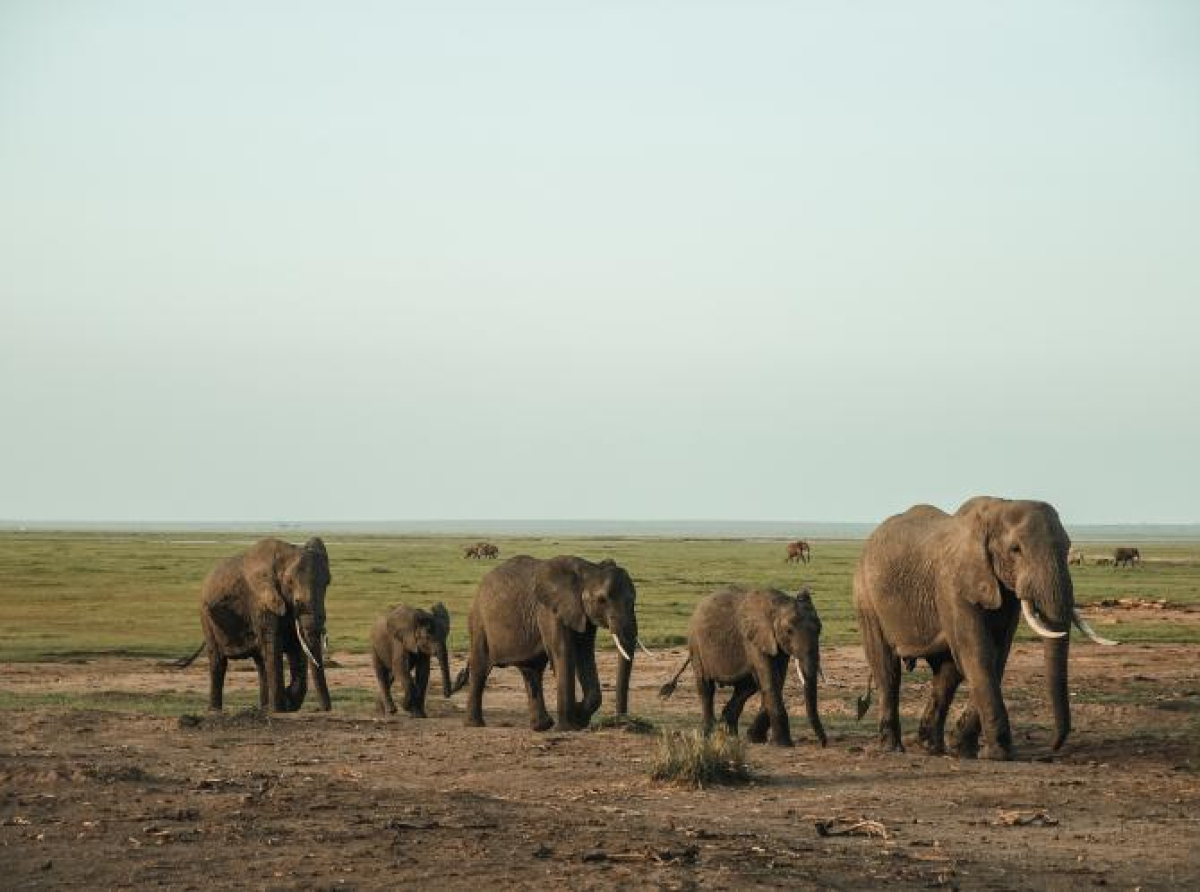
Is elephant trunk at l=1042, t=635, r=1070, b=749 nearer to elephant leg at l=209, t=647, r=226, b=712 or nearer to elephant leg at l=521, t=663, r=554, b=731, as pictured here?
elephant leg at l=521, t=663, r=554, b=731

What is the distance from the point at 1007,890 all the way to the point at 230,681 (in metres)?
20.5

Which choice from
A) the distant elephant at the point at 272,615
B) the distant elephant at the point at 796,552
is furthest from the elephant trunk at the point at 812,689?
the distant elephant at the point at 796,552

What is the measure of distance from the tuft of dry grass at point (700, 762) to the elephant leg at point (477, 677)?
6462 millimetres

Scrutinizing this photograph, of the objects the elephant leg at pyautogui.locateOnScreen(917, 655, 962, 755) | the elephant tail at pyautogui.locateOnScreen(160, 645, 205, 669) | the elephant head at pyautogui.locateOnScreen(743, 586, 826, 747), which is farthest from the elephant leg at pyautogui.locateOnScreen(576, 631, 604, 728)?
the elephant tail at pyautogui.locateOnScreen(160, 645, 205, 669)

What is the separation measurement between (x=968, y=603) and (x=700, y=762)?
152 inches

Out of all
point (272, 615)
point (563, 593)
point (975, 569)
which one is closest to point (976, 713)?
point (975, 569)

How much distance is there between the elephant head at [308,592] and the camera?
22.8m

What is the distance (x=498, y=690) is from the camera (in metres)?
27.5

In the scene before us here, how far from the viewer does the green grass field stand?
37312mm

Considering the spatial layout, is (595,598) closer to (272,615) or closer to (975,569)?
(975,569)

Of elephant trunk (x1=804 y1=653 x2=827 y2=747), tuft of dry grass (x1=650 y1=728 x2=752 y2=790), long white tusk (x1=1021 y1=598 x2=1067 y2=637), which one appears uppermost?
long white tusk (x1=1021 y1=598 x2=1067 y2=637)

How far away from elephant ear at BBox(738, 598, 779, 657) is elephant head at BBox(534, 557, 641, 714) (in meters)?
1.24

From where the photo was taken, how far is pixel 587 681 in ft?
68.9

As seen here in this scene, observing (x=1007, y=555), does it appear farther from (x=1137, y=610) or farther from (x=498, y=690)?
(x=1137, y=610)
